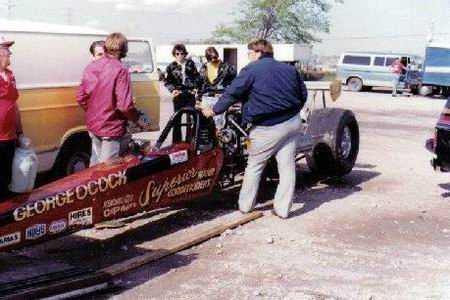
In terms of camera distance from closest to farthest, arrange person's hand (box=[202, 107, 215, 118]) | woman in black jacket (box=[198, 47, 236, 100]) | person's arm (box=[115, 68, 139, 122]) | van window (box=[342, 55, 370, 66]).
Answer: person's arm (box=[115, 68, 139, 122])
person's hand (box=[202, 107, 215, 118])
woman in black jacket (box=[198, 47, 236, 100])
van window (box=[342, 55, 370, 66])

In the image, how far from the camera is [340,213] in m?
7.59

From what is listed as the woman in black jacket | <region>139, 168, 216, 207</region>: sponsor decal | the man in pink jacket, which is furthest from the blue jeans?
the woman in black jacket

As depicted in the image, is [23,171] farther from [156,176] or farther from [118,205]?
[156,176]

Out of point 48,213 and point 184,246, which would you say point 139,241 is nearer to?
point 184,246

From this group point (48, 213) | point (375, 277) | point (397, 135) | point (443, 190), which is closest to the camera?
point (48, 213)

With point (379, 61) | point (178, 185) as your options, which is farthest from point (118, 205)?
point (379, 61)

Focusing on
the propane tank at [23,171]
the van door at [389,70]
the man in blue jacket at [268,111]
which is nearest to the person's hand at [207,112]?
the man in blue jacket at [268,111]

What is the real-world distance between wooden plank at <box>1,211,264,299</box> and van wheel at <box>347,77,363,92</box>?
26896 millimetres

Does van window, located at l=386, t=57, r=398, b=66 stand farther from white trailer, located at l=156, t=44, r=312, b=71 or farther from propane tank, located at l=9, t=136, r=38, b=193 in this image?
propane tank, located at l=9, t=136, r=38, b=193

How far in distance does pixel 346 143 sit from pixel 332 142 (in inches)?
22.4

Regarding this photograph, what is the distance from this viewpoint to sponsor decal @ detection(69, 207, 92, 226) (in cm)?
522

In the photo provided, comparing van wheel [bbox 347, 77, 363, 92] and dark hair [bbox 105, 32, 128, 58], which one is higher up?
dark hair [bbox 105, 32, 128, 58]

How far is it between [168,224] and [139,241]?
0.66 metres

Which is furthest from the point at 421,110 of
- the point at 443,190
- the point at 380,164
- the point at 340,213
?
the point at 340,213
